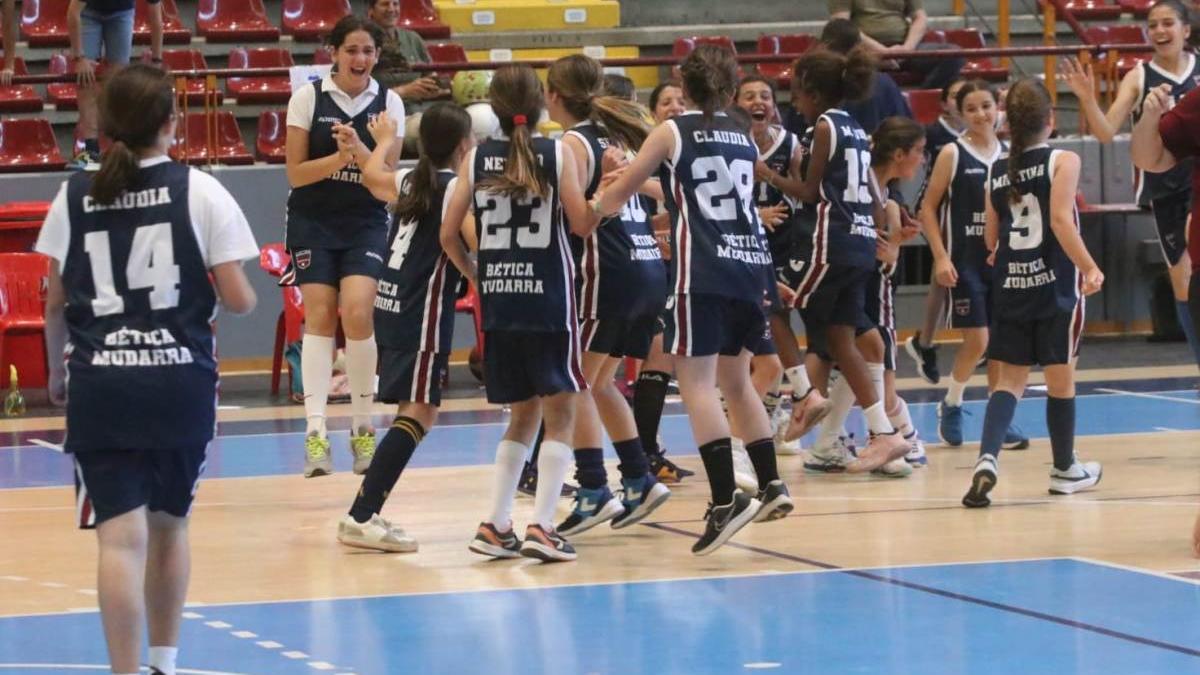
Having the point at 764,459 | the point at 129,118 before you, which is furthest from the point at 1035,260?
the point at 129,118

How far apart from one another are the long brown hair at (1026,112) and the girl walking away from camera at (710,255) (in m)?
1.38

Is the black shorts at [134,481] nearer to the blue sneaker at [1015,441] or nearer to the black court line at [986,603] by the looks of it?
the black court line at [986,603]

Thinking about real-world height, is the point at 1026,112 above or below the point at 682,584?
above

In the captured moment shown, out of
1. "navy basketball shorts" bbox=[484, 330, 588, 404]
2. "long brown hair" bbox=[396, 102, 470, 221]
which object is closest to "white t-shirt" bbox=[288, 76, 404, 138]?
"long brown hair" bbox=[396, 102, 470, 221]

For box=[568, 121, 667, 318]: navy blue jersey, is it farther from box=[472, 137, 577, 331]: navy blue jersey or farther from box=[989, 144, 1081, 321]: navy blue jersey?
box=[989, 144, 1081, 321]: navy blue jersey

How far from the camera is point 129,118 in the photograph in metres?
4.30

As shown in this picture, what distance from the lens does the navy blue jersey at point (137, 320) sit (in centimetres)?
421

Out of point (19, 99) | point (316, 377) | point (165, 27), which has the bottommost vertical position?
point (316, 377)

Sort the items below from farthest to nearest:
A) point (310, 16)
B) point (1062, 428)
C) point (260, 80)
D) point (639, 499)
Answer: point (310, 16) → point (260, 80) → point (1062, 428) → point (639, 499)

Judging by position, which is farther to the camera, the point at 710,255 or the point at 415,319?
the point at 415,319

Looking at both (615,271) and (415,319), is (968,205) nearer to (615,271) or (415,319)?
(615,271)

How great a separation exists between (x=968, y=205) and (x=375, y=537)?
4.04 m

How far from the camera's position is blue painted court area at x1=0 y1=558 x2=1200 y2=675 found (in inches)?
188

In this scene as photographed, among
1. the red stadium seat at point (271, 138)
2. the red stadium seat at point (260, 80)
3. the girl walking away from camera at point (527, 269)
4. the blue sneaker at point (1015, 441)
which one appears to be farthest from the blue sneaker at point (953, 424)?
the red stadium seat at point (260, 80)
